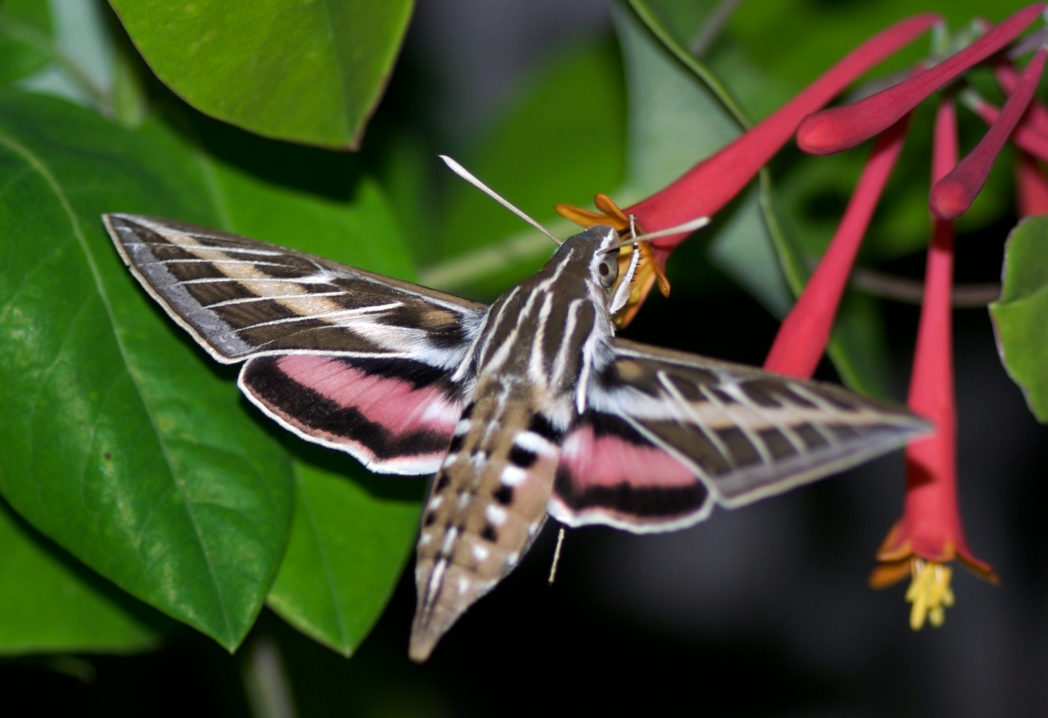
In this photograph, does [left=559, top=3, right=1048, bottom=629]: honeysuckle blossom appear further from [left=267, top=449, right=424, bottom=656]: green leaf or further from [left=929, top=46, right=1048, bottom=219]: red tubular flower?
[left=267, top=449, right=424, bottom=656]: green leaf

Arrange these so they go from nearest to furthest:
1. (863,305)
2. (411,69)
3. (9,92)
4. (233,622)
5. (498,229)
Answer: (233,622), (9,92), (863,305), (498,229), (411,69)

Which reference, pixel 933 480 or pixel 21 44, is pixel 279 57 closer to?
pixel 21 44

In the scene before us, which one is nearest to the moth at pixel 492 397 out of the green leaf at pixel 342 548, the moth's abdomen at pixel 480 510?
the moth's abdomen at pixel 480 510

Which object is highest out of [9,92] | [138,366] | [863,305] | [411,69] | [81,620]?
[411,69]

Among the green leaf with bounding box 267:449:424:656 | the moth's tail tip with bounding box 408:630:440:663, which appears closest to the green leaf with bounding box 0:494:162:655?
the green leaf with bounding box 267:449:424:656

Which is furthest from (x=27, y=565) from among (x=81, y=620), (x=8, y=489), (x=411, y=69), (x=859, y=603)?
(x=859, y=603)

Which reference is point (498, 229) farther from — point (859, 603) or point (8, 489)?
point (859, 603)

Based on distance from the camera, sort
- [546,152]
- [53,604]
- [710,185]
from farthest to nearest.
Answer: [546,152]
[53,604]
[710,185]

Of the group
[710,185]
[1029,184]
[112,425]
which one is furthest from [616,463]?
[1029,184]
